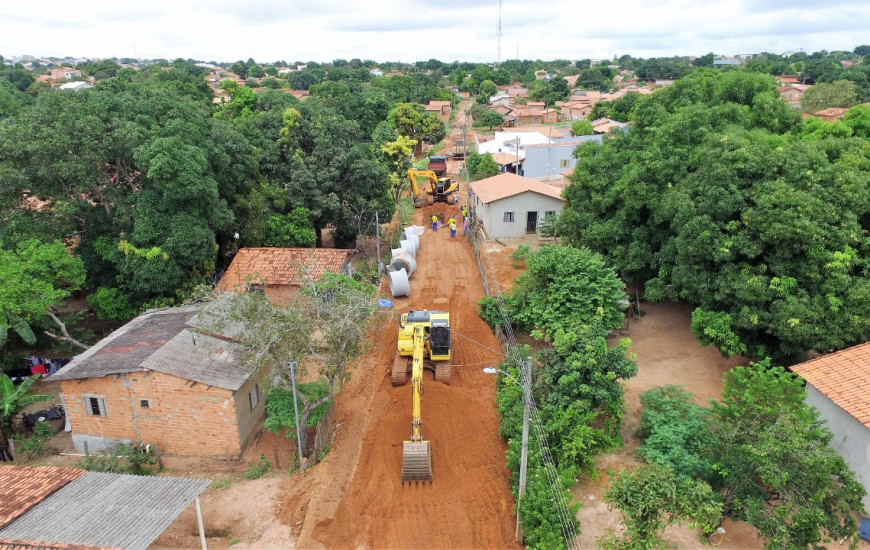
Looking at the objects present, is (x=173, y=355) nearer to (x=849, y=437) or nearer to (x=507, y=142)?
(x=849, y=437)

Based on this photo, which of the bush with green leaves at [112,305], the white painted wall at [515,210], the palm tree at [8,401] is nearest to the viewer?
the palm tree at [8,401]

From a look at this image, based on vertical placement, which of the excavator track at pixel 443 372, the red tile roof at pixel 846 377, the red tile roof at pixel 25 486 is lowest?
the excavator track at pixel 443 372

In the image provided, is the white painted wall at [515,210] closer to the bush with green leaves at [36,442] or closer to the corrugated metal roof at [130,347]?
the corrugated metal roof at [130,347]

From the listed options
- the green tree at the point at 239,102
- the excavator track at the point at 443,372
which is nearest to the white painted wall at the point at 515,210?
the excavator track at the point at 443,372

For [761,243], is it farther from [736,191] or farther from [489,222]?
[489,222]

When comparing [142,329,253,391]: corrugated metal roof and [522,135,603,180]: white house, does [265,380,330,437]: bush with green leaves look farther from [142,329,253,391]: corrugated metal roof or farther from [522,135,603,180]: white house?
[522,135,603,180]: white house
